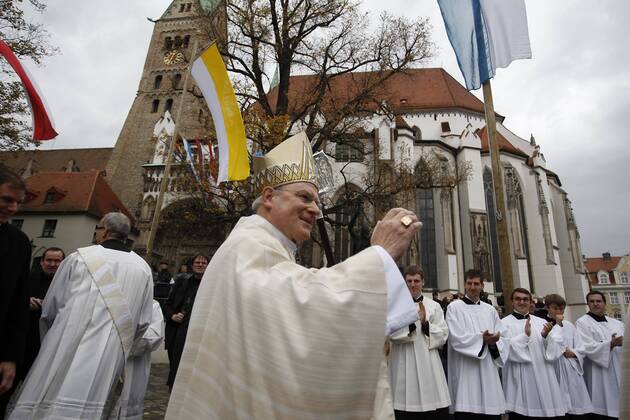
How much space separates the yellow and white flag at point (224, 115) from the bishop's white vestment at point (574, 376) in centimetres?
511

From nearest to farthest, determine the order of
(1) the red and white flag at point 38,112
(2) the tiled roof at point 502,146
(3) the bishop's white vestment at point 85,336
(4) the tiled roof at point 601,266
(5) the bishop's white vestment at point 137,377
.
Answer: (3) the bishop's white vestment at point 85,336 < (5) the bishop's white vestment at point 137,377 < (1) the red and white flag at point 38,112 < (2) the tiled roof at point 502,146 < (4) the tiled roof at point 601,266

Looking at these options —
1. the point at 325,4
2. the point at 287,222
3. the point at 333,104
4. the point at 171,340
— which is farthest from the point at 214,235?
the point at 287,222

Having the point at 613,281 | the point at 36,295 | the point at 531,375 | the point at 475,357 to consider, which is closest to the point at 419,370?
the point at 475,357

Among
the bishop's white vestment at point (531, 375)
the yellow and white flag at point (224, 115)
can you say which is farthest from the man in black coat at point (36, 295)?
the bishop's white vestment at point (531, 375)

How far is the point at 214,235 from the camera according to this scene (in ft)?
74.0

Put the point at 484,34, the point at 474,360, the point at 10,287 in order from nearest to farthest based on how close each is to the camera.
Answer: the point at 10,287 < the point at 474,360 < the point at 484,34

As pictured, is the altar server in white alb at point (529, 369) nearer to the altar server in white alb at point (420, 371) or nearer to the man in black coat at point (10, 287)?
the altar server in white alb at point (420, 371)

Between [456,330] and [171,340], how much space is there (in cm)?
387

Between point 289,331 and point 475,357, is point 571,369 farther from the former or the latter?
point 289,331

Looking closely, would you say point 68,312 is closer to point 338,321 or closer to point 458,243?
point 338,321

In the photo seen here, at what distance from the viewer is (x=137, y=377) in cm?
323

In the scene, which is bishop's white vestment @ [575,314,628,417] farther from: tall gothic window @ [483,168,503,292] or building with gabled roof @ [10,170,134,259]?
building with gabled roof @ [10,170,134,259]

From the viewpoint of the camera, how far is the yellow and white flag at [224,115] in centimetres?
414

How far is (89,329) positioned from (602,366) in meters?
6.24
